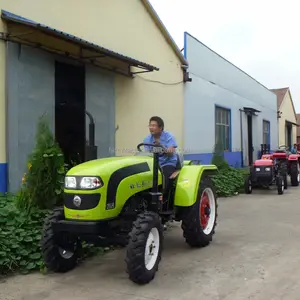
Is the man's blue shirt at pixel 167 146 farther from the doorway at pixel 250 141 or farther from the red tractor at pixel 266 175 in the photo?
the doorway at pixel 250 141

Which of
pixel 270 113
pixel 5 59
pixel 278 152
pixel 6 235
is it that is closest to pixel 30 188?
pixel 6 235

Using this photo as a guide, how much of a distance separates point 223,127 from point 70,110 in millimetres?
10124

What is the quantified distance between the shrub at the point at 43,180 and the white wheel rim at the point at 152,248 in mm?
1970

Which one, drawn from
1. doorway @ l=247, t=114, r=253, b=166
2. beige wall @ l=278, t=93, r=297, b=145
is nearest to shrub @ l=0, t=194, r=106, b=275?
doorway @ l=247, t=114, r=253, b=166

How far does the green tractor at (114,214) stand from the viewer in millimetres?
4121

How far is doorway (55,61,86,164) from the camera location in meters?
8.35

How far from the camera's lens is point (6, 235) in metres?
5.00

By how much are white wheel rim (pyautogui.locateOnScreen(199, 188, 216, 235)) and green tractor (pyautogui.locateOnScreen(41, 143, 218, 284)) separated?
2.15 feet

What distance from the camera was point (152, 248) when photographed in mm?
4387

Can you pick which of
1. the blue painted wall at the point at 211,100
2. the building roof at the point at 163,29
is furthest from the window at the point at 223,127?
the building roof at the point at 163,29

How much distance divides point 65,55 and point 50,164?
3138mm

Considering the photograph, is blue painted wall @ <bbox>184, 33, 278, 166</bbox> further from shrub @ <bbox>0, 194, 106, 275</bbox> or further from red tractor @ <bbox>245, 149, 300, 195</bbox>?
shrub @ <bbox>0, 194, 106, 275</bbox>

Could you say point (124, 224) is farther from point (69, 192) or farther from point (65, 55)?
point (65, 55)

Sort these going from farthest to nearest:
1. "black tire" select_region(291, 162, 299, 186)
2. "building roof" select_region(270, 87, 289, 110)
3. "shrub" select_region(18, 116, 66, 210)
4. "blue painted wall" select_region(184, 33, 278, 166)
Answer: "building roof" select_region(270, 87, 289, 110) → "black tire" select_region(291, 162, 299, 186) → "blue painted wall" select_region(184, 33, 278, 166) → "shrub" select_region(18, 116, 66, 210)
